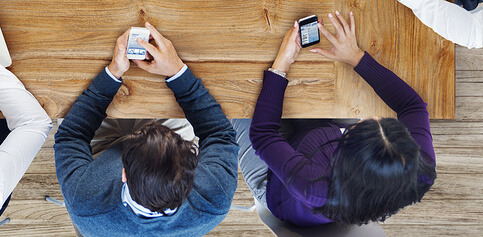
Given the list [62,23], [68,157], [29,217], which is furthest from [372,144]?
[29,217]

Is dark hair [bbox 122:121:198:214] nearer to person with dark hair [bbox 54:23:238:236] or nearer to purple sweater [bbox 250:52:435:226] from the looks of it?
person with dark hair [bbox 54:23:238:236]

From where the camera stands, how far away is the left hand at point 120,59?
3.21 feet

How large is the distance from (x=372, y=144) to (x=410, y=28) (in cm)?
49

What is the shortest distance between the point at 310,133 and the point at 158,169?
19.9 inches

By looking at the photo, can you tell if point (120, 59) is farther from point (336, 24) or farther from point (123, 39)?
point (336, 24)

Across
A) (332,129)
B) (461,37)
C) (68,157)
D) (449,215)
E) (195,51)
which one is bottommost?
(449,215)

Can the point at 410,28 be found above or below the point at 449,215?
above

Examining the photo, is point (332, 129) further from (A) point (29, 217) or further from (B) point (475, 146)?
(A) point (29, 217)

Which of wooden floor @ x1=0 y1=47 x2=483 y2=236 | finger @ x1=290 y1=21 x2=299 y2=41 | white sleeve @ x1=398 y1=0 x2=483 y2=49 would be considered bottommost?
wooden floor @ x1=0 y1=47 x2=483 y2=236

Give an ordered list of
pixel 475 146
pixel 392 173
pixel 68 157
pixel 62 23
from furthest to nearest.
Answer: pixel 475 146 < pixel 62 23 < pixel 68 157 < pixel 392 173

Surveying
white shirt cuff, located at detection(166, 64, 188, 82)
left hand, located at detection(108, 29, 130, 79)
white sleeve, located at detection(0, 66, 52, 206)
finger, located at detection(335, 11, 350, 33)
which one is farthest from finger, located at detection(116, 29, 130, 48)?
finger, located at detection(335, 11, 350, 33)

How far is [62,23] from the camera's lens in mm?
1024

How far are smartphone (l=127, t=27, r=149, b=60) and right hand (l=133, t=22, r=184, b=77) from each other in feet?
0.05

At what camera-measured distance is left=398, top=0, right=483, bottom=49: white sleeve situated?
1.02m
